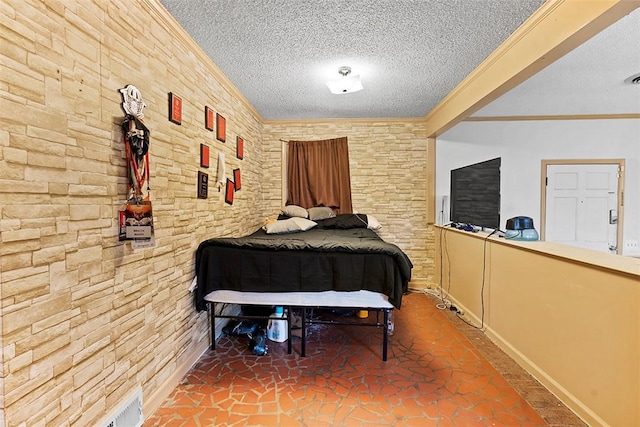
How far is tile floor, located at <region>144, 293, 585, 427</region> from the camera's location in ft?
5.07

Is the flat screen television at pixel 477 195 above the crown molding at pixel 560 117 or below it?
below

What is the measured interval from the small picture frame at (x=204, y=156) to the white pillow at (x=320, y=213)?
181 cm

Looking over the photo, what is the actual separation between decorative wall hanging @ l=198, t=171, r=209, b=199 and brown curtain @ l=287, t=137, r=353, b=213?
180cm

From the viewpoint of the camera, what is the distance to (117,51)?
1.32 meters

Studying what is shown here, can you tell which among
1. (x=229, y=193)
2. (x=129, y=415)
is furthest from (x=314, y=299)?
(x=229, y=193)

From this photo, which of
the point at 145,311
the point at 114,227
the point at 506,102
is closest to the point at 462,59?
the point at 506,102

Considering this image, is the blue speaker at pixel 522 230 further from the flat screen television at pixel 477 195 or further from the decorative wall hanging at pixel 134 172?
the decorative wall hanging at pixel 134 172

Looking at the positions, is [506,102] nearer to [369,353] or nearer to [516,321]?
[516,321]

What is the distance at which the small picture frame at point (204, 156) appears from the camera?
2.13 metres

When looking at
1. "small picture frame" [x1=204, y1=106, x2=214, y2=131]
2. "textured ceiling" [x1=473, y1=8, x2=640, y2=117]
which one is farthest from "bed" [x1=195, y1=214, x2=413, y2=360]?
"textured ceiling" [x1=473, y1=8, x2=640, y2=117]

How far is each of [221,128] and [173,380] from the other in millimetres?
1994

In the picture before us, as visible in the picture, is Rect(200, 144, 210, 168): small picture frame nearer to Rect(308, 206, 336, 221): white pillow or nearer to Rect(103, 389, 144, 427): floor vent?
Rect(103, 389, 144, 427): floor vent

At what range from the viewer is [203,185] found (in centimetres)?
215

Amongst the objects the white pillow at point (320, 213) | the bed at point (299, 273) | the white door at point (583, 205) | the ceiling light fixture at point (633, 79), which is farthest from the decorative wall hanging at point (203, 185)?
the white door at point (583, 205)
